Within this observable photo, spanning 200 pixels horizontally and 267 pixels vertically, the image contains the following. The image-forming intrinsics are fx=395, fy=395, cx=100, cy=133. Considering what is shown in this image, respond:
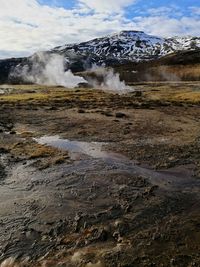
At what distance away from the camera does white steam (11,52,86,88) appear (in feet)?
416

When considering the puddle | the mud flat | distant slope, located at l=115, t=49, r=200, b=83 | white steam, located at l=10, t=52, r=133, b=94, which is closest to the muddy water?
the mud flat

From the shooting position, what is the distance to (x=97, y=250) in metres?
13.1

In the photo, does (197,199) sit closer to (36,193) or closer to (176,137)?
(36,193)

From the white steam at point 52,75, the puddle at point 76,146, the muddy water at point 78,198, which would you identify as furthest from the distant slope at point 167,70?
the muddy water at point 78,198

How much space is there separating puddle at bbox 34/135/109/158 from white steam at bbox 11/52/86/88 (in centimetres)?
8699

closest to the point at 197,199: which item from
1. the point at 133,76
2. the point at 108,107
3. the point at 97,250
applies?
the point at 97,250

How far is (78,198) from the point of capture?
1797cm

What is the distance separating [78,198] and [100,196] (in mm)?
1015

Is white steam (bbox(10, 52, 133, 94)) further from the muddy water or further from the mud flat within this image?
the muddy water

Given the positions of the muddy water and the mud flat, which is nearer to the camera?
the mud flat

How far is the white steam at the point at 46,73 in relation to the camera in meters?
127

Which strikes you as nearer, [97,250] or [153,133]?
[97,250]

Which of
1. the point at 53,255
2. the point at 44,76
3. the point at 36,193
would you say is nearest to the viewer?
the point at 53,255

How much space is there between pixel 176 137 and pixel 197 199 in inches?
546
